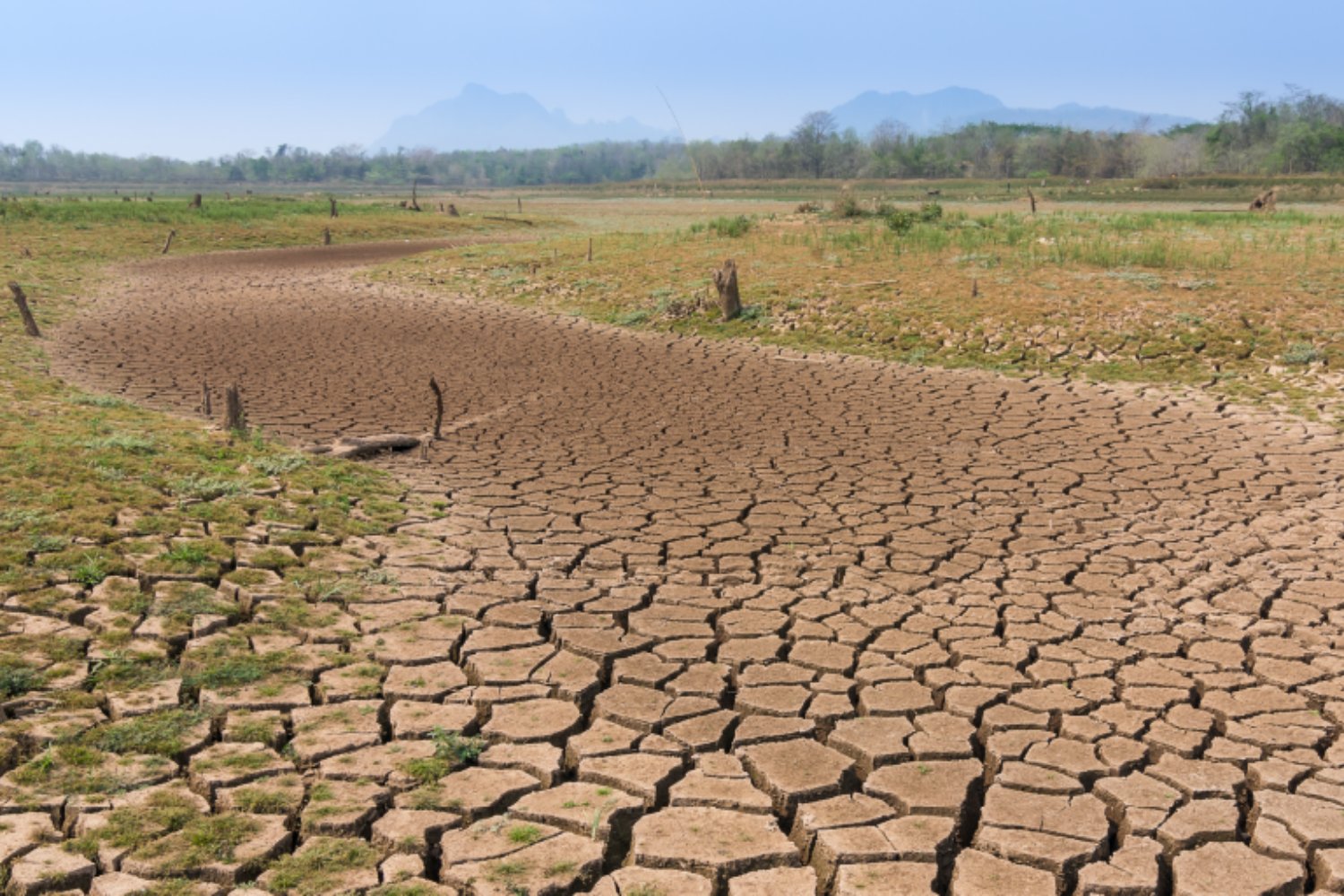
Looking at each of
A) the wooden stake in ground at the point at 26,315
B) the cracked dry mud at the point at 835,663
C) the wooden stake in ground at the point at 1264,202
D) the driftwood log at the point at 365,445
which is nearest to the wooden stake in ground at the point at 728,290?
the cracked dry mud at the point at 835,663

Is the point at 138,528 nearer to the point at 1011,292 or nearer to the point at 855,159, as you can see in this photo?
the point at 1011,292

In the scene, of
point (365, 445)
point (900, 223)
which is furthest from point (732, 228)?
point (365, 445)

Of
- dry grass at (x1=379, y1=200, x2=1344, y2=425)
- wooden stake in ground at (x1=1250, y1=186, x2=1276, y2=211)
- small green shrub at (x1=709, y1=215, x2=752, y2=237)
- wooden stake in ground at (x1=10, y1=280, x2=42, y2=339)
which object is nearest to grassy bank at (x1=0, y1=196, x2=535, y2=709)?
wooden stake in ground at (x1=10, y1=280, x2=42, y2=339)

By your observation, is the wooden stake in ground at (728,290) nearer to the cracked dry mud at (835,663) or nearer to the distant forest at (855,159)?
the cracked dry mud at (835,663)

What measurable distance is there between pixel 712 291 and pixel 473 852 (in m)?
13.2

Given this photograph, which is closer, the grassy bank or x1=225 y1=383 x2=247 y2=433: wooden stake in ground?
the grassy bank

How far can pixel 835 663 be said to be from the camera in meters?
5.13

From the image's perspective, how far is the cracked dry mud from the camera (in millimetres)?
3668

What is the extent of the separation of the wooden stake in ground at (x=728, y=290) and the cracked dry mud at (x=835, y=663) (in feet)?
15.4

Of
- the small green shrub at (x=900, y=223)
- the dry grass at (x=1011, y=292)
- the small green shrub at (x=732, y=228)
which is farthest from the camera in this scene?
the small green shrub at (x=732, y=228)

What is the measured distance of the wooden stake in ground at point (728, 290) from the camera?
14969mm

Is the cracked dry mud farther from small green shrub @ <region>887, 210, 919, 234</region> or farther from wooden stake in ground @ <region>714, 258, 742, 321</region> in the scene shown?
small green shrub @ <region>887, 210, 919, 234</region>

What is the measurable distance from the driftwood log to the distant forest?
45.6 m

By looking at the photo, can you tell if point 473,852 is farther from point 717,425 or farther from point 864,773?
point 717,425
